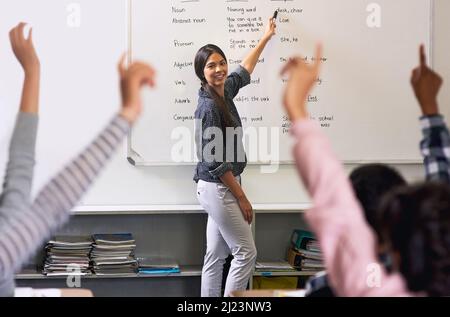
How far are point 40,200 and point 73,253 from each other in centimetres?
171

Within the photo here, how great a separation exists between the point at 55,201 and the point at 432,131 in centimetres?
78

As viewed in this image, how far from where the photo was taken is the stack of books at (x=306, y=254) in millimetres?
2955

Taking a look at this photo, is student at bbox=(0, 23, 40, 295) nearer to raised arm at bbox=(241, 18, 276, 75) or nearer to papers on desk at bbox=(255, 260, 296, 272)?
raised arm at bbox=(241, 18, 276, 75)

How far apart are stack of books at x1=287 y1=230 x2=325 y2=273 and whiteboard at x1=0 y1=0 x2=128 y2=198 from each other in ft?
3.33

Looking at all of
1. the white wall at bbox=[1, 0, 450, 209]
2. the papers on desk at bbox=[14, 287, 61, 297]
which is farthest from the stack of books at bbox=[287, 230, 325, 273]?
the papers on desk at bbox=[14, 287, 61, 297]

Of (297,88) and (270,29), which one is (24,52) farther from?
(270,29)

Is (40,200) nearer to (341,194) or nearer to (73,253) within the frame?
(341,194)

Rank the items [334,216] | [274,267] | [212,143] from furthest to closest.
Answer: [274,267] → [212,143] → [334,216]

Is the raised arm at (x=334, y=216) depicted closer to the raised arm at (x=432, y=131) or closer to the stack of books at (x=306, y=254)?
the raised arm at (x=432, y=131)

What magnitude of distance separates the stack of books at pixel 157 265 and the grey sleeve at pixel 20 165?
168 centimetres

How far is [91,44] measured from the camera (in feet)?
9.60

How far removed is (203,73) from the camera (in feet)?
9.02

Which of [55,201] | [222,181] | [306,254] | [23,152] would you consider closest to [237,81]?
[222,181]
